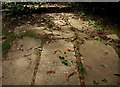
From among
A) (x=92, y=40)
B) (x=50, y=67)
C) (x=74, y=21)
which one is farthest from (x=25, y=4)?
(x=50, y=67)

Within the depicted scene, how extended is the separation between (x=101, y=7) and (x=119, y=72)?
2.92m

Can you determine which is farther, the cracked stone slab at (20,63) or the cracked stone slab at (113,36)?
the cracked stone slab at (113,36)

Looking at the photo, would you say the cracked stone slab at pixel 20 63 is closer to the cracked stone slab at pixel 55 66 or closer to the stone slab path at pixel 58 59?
the stone slab path at pixel 58 59

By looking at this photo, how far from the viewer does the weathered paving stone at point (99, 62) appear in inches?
148

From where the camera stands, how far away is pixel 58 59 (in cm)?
434

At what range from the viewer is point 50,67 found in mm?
4082

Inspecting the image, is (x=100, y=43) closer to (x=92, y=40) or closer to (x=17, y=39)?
(x=92, y=40)

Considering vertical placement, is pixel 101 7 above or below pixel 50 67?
above

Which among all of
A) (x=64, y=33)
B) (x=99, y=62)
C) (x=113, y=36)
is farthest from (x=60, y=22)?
(x=99, y=62)

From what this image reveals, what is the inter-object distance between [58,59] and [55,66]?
0.85ft

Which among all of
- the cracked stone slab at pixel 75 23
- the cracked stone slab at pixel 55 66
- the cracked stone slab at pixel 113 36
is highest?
the cracked stone slab at pixel 75 23

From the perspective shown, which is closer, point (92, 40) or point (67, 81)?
point (67, 81)

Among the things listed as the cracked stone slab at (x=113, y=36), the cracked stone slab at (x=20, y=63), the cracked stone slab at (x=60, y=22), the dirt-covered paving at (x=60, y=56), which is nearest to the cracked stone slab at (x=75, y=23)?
the dirt-covered paving at (x=60, y=56)

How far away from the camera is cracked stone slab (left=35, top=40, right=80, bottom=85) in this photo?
3.70 m
